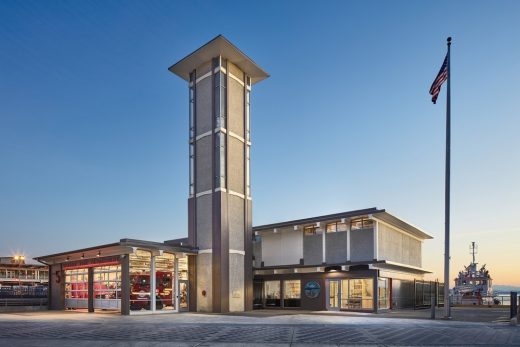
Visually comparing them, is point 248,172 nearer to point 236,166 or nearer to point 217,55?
point 236,166

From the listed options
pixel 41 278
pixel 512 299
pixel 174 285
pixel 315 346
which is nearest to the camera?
pixel 315 346

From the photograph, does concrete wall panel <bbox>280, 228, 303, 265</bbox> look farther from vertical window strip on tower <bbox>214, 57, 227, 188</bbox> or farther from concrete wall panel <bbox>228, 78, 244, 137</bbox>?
concrete wall panel <bbox>228, 78, 244, 137</bbox>

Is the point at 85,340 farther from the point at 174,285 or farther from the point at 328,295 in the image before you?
the point at 328,295

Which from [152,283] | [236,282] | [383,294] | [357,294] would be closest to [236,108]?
[236,282]

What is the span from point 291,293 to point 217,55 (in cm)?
1709

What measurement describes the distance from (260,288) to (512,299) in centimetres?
1830

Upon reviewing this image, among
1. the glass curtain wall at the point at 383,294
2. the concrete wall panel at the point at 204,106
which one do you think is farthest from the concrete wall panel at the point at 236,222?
the glass curtain wall at the point at 383,294

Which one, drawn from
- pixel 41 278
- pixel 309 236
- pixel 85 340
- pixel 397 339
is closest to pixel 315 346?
pixel 397 339

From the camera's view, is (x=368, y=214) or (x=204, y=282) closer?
(x=368, y=214)

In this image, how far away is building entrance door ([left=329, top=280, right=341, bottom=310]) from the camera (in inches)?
1196

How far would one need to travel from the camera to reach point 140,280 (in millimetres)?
27734

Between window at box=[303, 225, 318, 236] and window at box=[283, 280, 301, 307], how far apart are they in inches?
133

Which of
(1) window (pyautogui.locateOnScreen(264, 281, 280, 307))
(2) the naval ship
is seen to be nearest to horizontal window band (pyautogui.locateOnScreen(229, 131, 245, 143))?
(1) window (pyautogui.locateOnScreen(264, 281, 280, 307))

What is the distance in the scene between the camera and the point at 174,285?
97.8 feet
